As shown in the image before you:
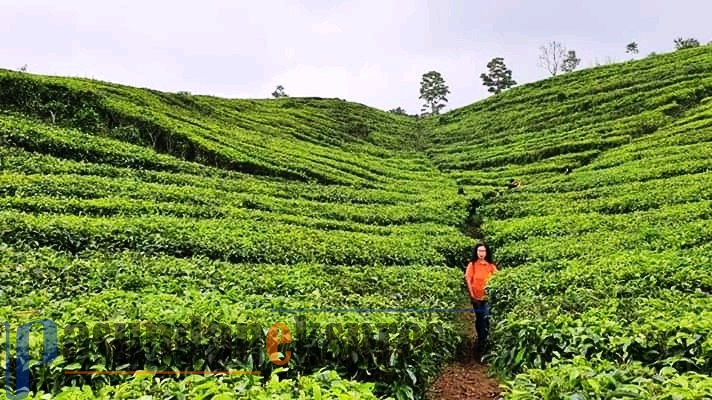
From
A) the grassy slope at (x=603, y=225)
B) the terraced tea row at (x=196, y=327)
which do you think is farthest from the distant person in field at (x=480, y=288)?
the terraced tea row at (x=196, y=327)

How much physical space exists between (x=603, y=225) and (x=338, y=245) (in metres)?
8.36

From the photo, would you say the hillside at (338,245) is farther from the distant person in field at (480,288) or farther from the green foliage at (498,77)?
the green foliage at (498,77)

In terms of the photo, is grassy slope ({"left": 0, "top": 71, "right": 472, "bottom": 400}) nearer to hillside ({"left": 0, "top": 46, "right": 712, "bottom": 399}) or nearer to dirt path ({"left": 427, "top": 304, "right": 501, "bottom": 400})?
hillside ({"left": 0, "top": 46, "right": 712, "bottom": 399})

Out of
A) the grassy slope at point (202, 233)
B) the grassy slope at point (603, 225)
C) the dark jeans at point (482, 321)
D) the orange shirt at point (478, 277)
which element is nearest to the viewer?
the grassy slope at point (603, 225)

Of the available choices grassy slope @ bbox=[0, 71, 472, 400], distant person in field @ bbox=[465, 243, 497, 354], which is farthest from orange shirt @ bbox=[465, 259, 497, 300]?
grassy slope @ bbox=[0, 71, 472, 400]

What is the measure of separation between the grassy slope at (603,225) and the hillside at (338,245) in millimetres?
66

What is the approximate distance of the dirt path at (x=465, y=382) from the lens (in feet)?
29.7

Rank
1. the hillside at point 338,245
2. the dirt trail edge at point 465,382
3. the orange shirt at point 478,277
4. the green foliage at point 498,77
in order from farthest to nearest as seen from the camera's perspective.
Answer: the green foliage at point 498,77 < the orange shirt at point 478,277 < the dirt trail edge at point 465,382 < the hillside at point 338,245

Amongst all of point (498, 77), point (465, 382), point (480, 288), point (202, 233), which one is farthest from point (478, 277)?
point (498, 77)

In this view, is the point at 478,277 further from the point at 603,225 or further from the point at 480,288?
the point at 603,225

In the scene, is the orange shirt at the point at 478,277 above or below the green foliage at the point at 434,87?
below

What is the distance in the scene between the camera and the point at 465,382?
384 inches

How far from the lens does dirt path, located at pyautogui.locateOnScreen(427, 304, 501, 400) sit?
356 inches

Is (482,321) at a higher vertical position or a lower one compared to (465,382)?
higher
